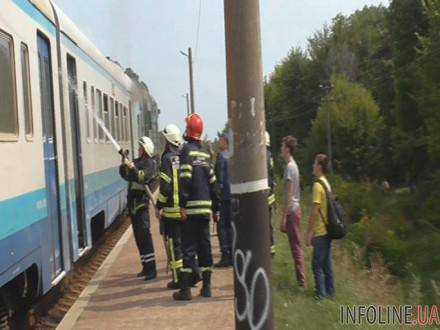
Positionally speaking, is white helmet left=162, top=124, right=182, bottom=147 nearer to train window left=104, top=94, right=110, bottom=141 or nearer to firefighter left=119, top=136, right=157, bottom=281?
firefighter left=119, top=136, right=157, bottom=281

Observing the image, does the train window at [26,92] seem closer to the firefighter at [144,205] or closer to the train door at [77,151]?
the firefighter at [144,205]

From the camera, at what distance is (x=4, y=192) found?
5.77 metres

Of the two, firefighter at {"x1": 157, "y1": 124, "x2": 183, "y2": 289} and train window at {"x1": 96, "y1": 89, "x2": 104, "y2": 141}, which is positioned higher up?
train window at {"x1": 96, "y1": 89, "x2": 104, "y2": 141}

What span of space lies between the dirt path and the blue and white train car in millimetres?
490

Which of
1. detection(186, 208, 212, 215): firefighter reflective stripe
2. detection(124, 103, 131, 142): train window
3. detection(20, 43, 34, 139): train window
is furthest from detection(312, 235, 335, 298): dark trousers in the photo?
detection(124, 103, 131, 142): train window

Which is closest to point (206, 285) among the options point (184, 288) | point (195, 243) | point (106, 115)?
point (184, 288)

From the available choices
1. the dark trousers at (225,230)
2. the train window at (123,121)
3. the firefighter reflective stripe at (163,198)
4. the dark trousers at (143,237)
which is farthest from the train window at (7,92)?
the train window at (123,121)

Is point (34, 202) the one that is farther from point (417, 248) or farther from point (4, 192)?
point (417, 248)

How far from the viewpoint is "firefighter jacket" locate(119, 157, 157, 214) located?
9.07m

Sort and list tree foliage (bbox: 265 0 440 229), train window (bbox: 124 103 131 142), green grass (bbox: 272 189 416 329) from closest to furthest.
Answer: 1. green grass (bbox: 272 189 416 329)
2. train window (bbox: 124 103 131 142)
3. tree foliage (bbox: 265 0 440 229)

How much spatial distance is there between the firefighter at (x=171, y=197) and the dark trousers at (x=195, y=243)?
0.15 meters

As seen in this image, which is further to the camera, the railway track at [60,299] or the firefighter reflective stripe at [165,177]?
the firefighter reflective stripe at [165,177]

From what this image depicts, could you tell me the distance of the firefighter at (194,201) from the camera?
7.73 m

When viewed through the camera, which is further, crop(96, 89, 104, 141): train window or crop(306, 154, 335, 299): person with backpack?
crop(96, 89, 104, 141): train window
